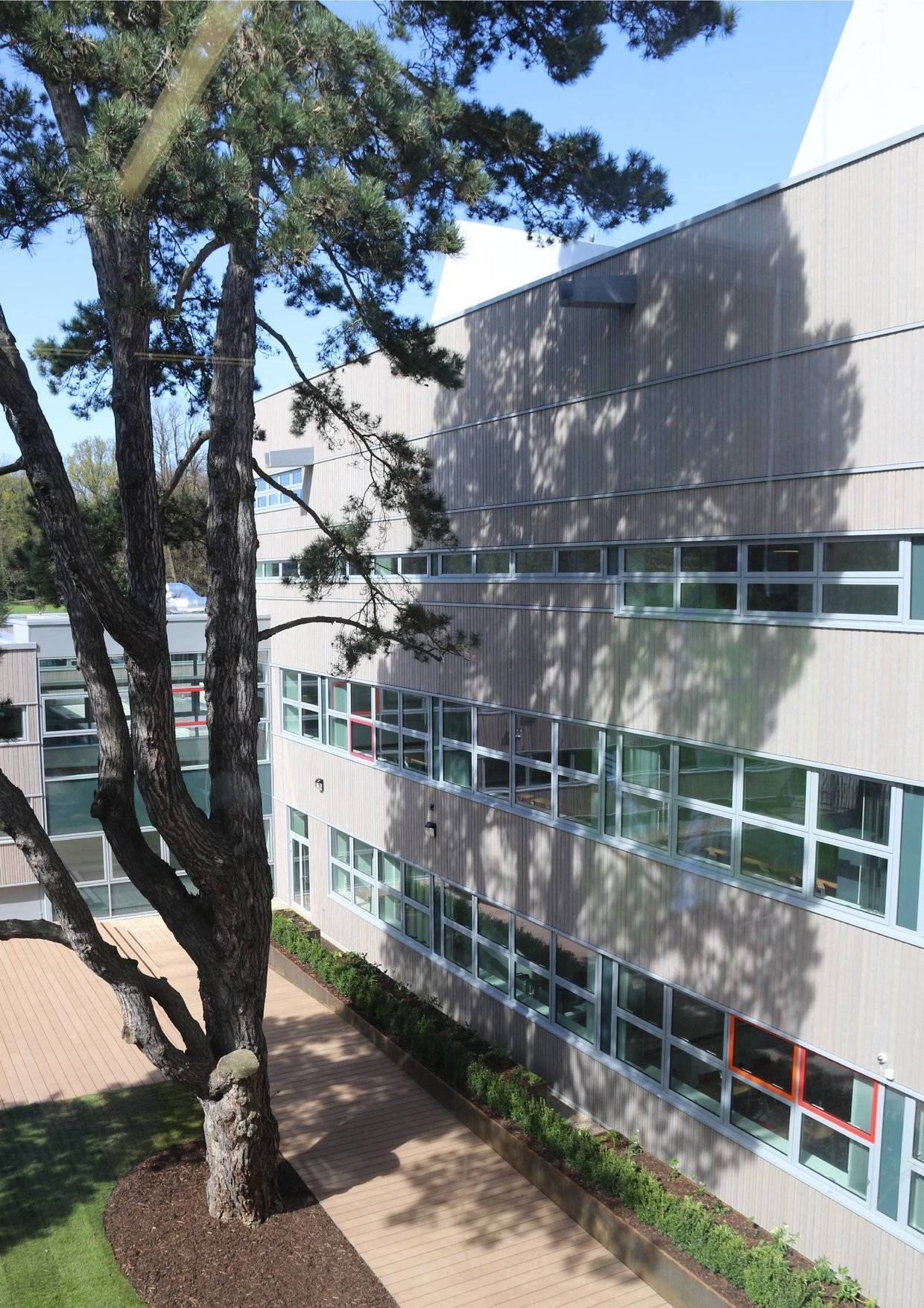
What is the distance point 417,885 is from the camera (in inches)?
505

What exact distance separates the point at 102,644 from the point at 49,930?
2.08 metres

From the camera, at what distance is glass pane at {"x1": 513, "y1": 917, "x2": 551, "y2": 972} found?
10.3 m

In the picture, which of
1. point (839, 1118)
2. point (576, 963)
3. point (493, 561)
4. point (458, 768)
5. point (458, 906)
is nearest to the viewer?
point (839, 1118)

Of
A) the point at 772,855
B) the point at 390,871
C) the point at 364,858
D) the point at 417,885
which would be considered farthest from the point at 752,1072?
the point at 364,858

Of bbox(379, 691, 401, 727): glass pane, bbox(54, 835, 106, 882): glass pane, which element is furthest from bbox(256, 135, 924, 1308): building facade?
bbox(54, 835, 106, 882): glass pane

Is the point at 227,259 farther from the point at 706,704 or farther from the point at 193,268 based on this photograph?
the point at 706,704

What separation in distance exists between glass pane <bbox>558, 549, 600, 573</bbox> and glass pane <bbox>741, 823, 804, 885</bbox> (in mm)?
2692

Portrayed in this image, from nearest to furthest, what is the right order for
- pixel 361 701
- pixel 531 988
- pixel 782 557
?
1. pixel 782 557
2. pixel 531 988
3. pixel 361 701

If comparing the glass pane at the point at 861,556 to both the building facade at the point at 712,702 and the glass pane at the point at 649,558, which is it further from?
the glass pane at the point at 649,558

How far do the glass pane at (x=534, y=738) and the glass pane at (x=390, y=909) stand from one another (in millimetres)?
3689

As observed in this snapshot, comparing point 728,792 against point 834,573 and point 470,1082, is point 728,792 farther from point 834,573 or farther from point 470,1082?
point 470,1082

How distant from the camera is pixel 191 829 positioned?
7852 millimetres

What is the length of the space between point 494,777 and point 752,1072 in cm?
414

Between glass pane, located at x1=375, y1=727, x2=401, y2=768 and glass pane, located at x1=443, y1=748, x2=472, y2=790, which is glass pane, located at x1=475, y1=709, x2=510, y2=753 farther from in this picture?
glass pane, located at x1=375, y1=727, x2=401, y2=768
